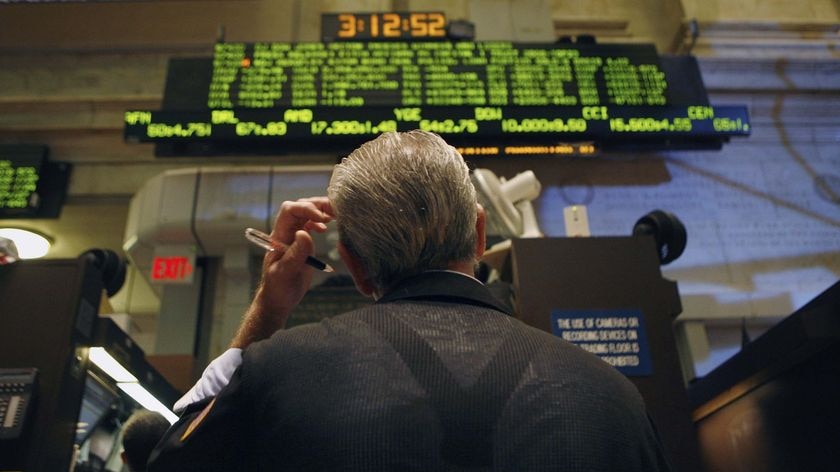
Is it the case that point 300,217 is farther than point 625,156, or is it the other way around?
point 625,156

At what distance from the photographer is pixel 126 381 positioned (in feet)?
7.53

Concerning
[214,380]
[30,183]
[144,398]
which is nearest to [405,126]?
[144,398]

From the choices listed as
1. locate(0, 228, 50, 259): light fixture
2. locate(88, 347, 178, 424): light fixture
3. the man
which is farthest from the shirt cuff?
locate(0, 228, 50, 259): light fixture

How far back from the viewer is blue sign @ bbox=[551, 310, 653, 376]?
2.36m

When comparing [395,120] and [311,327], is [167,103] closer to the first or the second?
[395,120]

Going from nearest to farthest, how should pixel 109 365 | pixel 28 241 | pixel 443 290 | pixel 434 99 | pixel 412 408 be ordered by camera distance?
pixel 412 408 < pixel 443 290 < pixel 109 365 < pixel 434 99 < pixel 28 241

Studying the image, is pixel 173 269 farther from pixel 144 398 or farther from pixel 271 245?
pixel 271 245

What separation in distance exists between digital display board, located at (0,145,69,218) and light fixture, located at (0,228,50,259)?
0.80 ft

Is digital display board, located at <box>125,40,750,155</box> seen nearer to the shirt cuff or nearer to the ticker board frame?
the ticker board frame

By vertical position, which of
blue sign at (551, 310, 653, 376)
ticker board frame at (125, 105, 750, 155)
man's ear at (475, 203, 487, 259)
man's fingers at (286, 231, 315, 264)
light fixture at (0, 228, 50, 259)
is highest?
ticker board frame at (125, 105, 750, 155)

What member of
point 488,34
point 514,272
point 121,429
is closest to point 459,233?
point 514,272

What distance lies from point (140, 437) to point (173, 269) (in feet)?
6.30

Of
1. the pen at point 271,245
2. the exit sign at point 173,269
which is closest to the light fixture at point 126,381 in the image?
the pen at point 271,245

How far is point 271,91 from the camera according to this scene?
395cm
